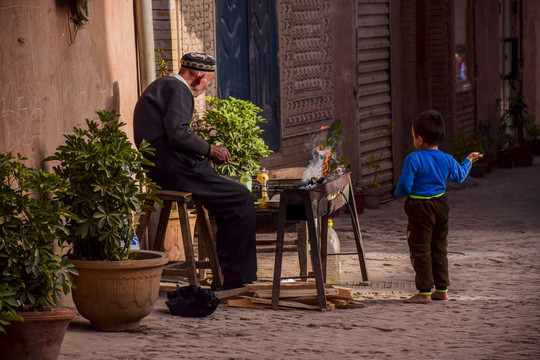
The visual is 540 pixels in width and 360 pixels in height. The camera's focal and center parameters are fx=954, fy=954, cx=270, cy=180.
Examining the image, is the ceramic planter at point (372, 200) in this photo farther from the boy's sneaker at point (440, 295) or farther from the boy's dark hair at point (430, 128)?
the boy's dark hair at point (430, 128)

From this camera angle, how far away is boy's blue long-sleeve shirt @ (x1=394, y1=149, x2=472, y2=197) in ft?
22.9

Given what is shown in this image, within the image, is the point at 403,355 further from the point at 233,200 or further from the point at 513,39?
the point at 513,39

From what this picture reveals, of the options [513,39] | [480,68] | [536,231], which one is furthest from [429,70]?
[536,231]

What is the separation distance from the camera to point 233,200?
7.20m

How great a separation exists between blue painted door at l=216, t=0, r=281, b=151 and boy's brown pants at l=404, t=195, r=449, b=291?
3453 mm

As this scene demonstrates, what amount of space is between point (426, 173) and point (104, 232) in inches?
96.9

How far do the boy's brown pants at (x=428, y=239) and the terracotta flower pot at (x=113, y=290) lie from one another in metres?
2.04

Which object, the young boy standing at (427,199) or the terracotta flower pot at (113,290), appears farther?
the young boy standing at (427,199)

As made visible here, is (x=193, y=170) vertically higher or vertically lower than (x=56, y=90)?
lower

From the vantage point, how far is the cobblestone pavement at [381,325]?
559 centimetres

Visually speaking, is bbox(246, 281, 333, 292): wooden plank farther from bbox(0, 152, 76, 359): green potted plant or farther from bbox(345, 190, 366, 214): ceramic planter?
bbox(345, 190, 366, 214): ceramic planter

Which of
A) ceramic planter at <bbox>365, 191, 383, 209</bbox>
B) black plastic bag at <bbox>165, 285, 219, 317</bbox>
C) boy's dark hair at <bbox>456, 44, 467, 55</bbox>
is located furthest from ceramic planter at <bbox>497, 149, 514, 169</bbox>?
black plastic bag at <bbox>165, 285, 219, 317</bbox>

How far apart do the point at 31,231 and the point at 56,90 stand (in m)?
1.56

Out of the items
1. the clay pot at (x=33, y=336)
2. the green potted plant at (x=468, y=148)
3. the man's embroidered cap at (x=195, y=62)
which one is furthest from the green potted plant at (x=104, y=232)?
the green potted plant at (x=468, y=148)
